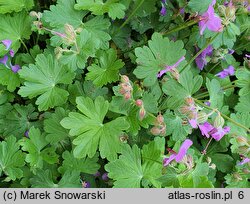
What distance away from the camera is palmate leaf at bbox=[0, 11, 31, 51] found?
188 centimetres

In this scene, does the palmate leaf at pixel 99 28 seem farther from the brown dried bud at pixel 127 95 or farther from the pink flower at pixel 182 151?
the pink flower at pixel 182 151

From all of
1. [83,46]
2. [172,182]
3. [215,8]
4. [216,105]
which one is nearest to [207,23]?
[215,8]

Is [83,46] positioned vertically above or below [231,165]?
above

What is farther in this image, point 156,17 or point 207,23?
point 156,17

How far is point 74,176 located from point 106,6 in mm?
807

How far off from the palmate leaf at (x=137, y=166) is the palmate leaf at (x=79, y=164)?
0.13 m

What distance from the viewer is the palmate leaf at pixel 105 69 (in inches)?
72.4

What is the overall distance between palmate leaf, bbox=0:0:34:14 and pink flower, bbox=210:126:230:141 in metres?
1.04

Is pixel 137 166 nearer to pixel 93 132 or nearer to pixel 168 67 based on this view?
pixel 93 132

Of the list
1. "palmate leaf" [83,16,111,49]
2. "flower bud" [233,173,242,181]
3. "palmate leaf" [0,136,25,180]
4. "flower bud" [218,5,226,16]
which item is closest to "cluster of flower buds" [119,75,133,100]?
"palmate leaf" [83,16,111,49]

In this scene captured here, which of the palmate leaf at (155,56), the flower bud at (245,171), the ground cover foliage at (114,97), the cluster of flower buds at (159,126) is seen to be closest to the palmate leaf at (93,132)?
the ground cover foliage at (114,97)

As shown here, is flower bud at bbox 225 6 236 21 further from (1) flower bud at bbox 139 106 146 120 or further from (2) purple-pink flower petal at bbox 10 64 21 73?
(2) purple-pink flower petal at bbox 10 64 21 73

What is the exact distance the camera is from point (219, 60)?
2.11 meters
